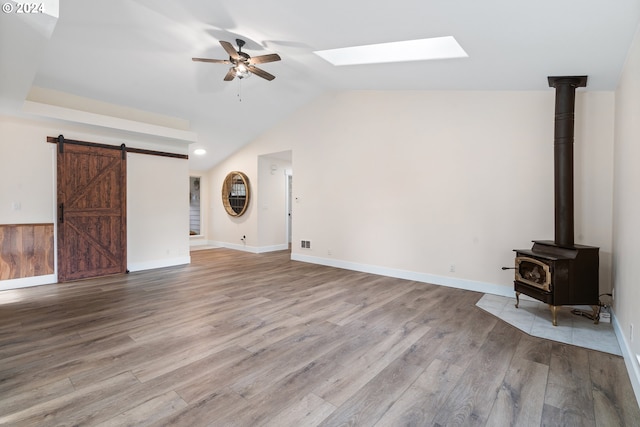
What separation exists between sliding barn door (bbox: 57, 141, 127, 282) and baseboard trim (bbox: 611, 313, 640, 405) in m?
6.67

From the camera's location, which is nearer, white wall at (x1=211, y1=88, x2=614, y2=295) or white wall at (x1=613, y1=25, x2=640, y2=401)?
white wall at (x1=613, y1=25, x2=640, y2=401)

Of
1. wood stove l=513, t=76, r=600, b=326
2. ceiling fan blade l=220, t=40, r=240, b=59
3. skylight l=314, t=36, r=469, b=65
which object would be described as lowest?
wood stove l=513, t=76, r=600, b=326

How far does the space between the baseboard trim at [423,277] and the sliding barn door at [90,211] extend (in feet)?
12.2

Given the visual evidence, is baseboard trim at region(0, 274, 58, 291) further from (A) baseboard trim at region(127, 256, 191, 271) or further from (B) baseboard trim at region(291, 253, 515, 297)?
(B) baseboard trim at region(291, 253, 515, 297)

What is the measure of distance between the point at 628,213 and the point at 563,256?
76 centimetres

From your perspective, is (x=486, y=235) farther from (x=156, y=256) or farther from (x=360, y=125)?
(x=156, y=256)

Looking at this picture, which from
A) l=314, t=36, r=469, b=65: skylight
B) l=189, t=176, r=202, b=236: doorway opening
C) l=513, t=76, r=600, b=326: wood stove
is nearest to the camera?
l=513, t=76, r=600, b=326: wood stove

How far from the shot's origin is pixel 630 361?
227cm

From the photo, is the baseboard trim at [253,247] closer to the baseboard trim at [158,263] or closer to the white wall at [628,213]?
the baseboard trim at [158,263]

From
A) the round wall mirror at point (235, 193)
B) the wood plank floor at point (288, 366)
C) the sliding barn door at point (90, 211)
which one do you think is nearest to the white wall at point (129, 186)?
the sliding barn door at point (90, 211)

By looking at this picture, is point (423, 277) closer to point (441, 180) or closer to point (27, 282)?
point (441, 180)

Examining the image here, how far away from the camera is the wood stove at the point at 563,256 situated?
3115 millimetres

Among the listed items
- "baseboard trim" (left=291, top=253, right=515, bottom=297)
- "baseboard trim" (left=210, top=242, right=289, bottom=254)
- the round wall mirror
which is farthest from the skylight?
"baseboard trim" (left=210, top=242, right=289, bottom=254)

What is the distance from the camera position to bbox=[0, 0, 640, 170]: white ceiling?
235cm
